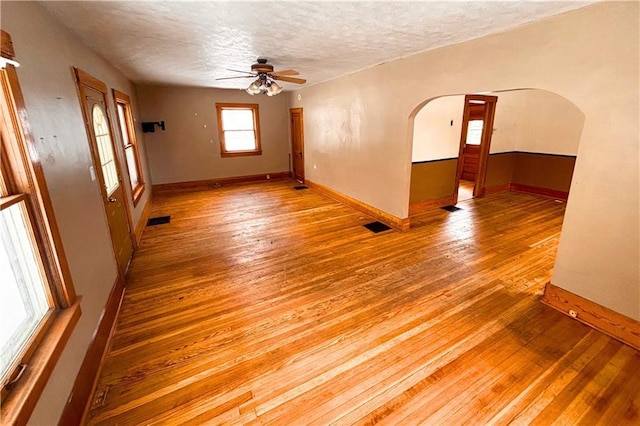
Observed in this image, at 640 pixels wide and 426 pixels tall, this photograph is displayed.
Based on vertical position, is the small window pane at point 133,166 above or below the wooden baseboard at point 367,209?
above

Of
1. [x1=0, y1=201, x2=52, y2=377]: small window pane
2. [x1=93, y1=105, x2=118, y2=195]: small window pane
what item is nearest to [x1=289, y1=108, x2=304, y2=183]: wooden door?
[x1=93, y1=105, x2=118, y2=195]: small window pane

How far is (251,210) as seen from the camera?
17.9 feet

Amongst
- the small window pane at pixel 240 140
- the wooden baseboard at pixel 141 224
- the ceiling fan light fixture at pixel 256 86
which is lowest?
the wooden baseboard at pixel 141 224

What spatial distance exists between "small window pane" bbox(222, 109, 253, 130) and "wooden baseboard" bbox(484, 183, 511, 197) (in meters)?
5.88

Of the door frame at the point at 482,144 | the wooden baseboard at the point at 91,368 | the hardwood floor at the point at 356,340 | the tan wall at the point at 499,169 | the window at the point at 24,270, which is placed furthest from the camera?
the tan wall at the point at 499,169

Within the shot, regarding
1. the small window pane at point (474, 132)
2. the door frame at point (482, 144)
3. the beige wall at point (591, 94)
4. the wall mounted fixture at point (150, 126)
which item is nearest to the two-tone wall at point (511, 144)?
the door frame at point (482, 144)

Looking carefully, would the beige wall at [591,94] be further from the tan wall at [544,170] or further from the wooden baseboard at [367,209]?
the tan wall at [544,170]

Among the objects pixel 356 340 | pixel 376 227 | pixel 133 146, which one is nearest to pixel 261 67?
pixel 376 227

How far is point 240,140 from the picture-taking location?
7.55 m

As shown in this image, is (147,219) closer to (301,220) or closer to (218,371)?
(301,220)

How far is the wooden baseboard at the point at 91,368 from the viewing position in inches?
59.6

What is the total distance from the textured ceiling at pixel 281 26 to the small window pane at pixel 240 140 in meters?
3.69

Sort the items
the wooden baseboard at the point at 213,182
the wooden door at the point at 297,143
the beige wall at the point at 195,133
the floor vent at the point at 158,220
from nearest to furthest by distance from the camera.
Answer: the floor vent at the point at 158,220
the beige wall at the point at 195,133
the wooden baseboard at the point at 213,182
the wooden door at the point at 297,143

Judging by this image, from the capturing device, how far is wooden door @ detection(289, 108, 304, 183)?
7.27 metres
